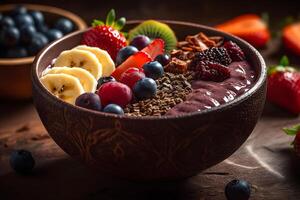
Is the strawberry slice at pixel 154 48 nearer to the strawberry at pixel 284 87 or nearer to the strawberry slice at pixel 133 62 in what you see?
the strawberry slice at pixel 133 62

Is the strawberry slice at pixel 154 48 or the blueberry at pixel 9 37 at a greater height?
the strawberry slice at pixel 154 48

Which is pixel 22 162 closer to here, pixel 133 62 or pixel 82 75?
pixel 82 75

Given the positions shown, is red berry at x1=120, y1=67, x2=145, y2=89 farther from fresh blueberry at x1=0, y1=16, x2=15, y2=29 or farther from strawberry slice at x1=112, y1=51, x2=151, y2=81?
fresh blueberry at x1=0, y1=16, x2=15, y2=29

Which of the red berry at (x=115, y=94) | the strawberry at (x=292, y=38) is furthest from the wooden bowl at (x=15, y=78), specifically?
the strawberry at (x=292, y=38)

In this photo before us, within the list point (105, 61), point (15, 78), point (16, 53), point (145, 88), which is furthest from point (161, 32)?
point (16, 53)

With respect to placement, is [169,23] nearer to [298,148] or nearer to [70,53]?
[70,53]
